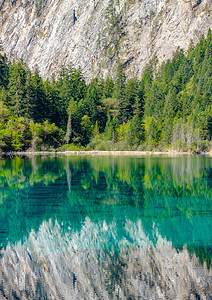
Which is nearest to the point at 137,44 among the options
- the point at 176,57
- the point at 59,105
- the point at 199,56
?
the point at 176,57

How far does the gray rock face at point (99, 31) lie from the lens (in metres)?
145

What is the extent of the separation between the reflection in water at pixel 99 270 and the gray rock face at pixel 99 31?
139756mm

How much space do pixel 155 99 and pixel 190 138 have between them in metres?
28.2

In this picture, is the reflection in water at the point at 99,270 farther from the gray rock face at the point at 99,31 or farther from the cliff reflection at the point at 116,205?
the gray rock face at the point at 99,31

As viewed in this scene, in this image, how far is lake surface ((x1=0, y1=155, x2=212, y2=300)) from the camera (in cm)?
800

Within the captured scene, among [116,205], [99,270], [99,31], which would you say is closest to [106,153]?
[116,205]

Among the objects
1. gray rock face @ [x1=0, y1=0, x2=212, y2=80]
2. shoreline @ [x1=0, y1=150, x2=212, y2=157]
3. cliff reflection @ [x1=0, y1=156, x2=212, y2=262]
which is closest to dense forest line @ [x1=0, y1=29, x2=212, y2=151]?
shoreline @ [x1=0, y1=150, x2=212, y2=157]

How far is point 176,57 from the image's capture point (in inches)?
5177

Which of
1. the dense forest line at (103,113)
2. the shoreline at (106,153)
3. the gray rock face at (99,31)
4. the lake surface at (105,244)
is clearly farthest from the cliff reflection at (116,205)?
the gray rock face at (99,31)

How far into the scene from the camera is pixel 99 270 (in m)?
8.76

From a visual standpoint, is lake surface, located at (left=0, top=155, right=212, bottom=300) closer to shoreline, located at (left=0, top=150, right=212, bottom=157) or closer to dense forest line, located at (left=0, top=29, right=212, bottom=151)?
dense forest line, located at (left=0, top=29, right=212, bottom=151)

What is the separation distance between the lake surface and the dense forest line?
42.3 metres

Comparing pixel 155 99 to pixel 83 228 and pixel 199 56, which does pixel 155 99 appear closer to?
pixel 199 56

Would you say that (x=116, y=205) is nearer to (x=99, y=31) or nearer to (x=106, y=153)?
(x=106, y=153)
